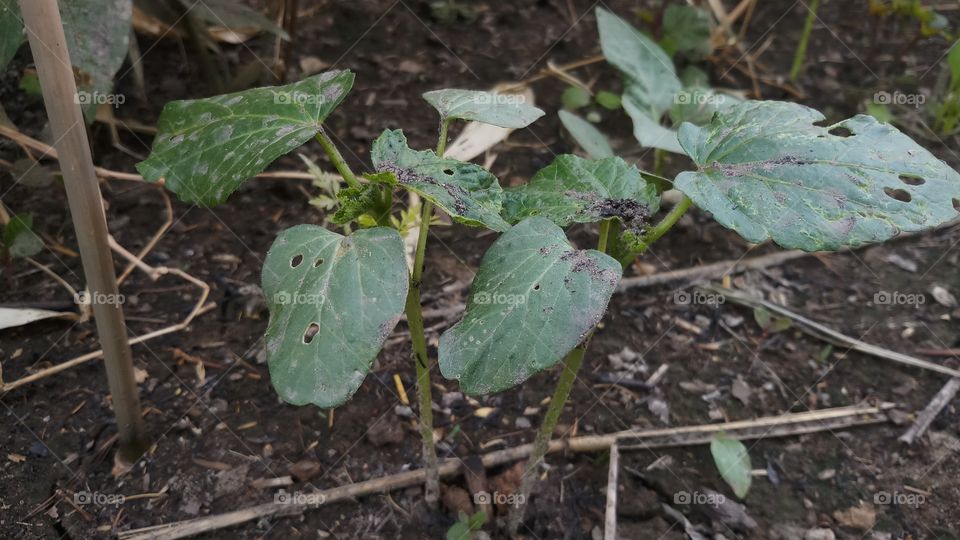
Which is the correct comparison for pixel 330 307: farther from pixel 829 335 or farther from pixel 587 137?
pixel 829 335

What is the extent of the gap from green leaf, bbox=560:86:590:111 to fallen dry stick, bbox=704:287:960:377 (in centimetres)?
75

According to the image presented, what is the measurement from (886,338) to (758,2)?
1586 mm

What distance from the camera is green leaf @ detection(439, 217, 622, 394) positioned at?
0.93 m

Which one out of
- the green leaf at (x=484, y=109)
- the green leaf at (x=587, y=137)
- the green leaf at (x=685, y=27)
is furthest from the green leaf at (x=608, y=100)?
the green leaf at (x=484, y=109)

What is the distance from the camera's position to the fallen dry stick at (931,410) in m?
1.71

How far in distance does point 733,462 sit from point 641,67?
109 centimetres

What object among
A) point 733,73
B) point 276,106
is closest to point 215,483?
point 276,106

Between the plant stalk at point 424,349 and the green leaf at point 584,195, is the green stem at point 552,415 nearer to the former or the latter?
the green leaf at point 584,195

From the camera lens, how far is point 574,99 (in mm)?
2410

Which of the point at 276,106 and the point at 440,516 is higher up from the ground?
the point at 276,106

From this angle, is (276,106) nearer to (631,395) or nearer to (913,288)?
(631,395)

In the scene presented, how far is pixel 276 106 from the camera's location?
1119 millimetres

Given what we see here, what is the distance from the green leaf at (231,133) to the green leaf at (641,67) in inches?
44.7

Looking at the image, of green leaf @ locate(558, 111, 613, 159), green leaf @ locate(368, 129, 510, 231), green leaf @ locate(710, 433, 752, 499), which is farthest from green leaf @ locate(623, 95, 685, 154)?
green leaf @ locate(368, 129, 510, 231)
